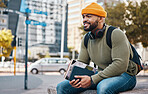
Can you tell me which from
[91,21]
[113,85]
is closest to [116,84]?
[113,85]

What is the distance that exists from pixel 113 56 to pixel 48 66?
61.4ft

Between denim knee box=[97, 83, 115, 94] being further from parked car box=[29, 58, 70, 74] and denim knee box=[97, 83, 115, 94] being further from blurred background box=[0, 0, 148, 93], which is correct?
parked car box=[29, 58, 70, 74]

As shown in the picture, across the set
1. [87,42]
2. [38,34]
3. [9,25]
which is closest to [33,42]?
[38,34]

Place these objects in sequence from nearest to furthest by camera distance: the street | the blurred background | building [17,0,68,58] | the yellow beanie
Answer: the yellow beanie < the street < the blurred background < building [17,0,68,58]

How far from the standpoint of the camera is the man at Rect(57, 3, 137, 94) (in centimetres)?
222

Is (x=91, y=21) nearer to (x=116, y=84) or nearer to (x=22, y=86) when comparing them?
(x=116, y=84)

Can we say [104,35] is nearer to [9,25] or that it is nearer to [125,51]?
[125,51]

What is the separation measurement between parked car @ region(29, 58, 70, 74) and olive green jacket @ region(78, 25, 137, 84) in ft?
59.9

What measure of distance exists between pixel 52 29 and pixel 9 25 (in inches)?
1744

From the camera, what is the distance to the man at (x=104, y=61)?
7.27ft

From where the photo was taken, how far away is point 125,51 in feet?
7.32

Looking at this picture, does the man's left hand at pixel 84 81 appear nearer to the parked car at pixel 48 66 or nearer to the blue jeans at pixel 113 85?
the blue jeans at pixel 113 85

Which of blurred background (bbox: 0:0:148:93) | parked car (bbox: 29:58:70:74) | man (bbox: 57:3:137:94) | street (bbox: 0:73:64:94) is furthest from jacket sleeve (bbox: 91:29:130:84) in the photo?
parked car (bbox: 29:58:70:74)

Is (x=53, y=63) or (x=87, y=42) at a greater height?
(x=87, y=42)
